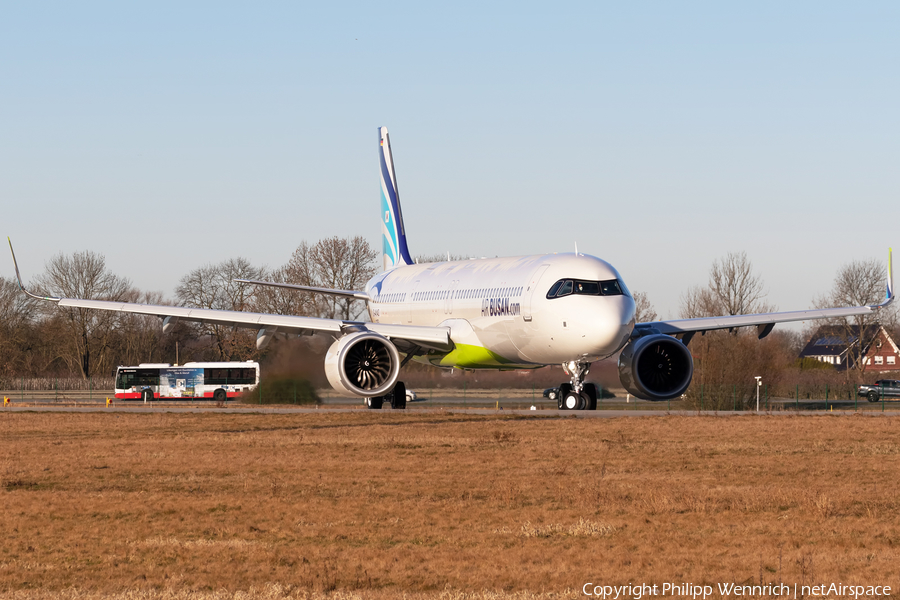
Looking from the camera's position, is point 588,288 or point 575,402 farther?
point 575,402

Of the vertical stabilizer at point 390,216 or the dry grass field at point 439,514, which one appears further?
the vertical stabilizer at point 390,216

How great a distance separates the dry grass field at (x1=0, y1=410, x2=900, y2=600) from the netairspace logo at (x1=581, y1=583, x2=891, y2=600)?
0.20m

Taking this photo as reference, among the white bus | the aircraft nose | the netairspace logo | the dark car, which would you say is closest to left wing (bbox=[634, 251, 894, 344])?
the aircraft nose

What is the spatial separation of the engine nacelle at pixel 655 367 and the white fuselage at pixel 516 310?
2227mm

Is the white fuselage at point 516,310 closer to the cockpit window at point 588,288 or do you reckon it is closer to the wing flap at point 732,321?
the cockpit window at point 588,288

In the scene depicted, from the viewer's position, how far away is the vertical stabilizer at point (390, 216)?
43.7 meters

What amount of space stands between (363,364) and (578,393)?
20.8 ft

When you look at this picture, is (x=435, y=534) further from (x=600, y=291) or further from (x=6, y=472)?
(x=600, y=291)

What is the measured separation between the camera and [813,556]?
9.93m

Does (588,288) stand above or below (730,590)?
above

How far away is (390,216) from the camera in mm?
44219

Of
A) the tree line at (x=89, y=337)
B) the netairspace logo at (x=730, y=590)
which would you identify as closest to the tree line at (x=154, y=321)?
the tree line at (x=89, y=337)

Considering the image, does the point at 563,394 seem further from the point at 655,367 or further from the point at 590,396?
the point at 655,367

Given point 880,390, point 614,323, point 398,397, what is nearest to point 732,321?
point 614,323
